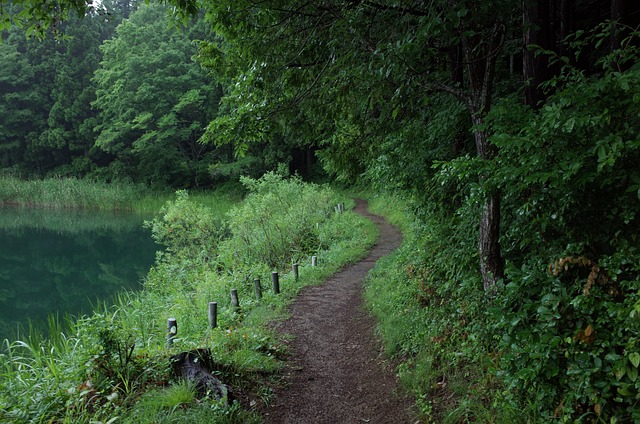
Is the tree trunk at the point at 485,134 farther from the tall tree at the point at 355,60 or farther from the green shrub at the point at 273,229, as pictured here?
the green shrub at the point at 273,229

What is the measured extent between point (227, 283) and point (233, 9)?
6.33 meters

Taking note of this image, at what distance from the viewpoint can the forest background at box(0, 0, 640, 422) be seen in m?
2.83

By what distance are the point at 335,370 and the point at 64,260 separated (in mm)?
17894

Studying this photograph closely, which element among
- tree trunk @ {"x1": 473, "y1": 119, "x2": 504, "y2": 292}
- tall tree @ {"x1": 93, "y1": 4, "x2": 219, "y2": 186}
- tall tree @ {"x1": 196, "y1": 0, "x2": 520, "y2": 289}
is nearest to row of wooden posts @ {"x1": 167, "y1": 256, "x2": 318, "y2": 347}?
tall tree @ {"x1": 196, "y1": 0, "x2": 520, "y2": 289}

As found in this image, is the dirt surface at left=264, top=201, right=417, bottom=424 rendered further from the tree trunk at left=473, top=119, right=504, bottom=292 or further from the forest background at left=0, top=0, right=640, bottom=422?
the tree trunk at left=473, top=119, right=504, bottom=292

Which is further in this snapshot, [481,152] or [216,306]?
[216,306]

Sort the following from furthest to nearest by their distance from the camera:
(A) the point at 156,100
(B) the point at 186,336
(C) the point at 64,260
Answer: (A) the point at 156,100 < (C) the point at 64,260 < (B) the point at 186,336

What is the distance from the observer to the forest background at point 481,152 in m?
2.83

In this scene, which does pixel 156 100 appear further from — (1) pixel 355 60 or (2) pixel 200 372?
(2) pixel 200 372

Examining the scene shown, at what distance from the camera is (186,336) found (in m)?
6.42

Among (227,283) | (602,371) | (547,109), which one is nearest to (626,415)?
(602,371)

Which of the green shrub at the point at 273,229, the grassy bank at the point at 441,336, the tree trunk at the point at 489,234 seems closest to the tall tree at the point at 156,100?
the green shrub at the point at 273,229

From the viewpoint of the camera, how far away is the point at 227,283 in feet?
32.5

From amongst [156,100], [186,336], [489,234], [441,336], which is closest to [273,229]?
[186,336]
